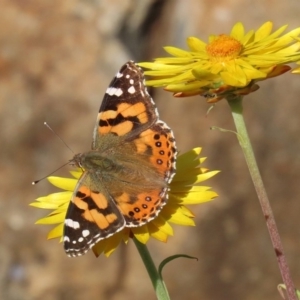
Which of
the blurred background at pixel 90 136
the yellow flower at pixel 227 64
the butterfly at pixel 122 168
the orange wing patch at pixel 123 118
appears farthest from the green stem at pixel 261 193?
the blurred background at pixel 90 136

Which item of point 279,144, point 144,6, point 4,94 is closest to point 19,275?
point 4,94

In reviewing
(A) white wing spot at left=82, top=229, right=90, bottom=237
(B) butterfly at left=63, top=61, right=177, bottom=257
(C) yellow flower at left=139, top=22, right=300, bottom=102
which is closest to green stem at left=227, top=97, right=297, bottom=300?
(C) yellow flower at left=139, top=22, right=300, bottom=102

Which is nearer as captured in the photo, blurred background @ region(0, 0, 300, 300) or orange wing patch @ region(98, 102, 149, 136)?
orange wing patch @ region(98, 102, 149, 136)

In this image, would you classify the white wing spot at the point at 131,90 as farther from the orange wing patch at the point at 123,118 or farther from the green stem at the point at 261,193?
the green stem at the point at 261,193

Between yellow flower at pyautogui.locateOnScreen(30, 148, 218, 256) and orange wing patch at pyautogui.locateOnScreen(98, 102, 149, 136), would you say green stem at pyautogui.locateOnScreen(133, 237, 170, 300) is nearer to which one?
yellow flower at pyautogui.locateOnScreen(30, 148, 218, 256)

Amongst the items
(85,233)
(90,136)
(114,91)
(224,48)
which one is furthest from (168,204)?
(90,136)

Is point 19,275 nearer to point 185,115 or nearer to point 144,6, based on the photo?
point 185,115

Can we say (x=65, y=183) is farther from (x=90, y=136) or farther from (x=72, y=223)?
(x=90, y=136)
